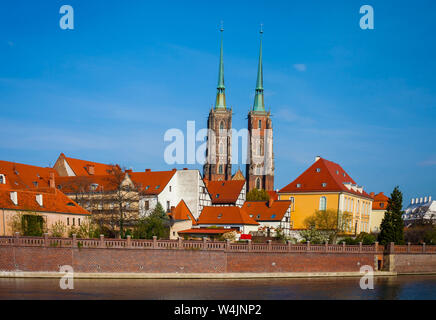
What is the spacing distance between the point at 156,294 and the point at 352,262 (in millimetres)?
22545

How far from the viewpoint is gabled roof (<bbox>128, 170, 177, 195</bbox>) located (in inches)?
2633

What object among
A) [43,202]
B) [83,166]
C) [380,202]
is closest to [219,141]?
[380,202]

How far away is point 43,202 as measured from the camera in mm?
52781

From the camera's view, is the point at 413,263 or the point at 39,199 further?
the point at 413,263

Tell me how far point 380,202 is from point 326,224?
3658cm

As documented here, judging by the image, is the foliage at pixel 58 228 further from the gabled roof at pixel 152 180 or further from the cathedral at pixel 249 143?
the cathedral at pixel 249 143

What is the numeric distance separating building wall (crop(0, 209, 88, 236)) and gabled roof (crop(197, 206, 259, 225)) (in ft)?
49.6

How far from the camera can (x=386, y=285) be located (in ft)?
148

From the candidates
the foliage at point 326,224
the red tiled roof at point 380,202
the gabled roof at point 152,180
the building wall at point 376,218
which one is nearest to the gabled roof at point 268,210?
the foliage at point 326,224

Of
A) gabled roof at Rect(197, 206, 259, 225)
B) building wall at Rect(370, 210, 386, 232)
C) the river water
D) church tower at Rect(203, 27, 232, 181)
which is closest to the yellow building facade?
gabled roof at Rect(197, 206, 259, 225)

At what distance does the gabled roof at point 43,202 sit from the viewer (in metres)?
49.2

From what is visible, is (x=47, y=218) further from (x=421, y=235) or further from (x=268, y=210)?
(x=421, y=235)

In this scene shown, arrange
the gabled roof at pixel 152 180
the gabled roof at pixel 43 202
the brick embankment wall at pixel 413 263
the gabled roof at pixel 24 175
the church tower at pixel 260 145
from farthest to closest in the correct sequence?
the church tower at pixel 260 145 → the gabled roof at pixel 152 180 → the gabled roof at pixel 24 175 → the brick embankment wall at pixel 413 263 → the gabled roof at pixel 43 202
